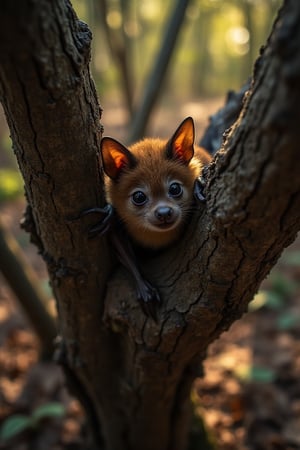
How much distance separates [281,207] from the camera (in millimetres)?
1580

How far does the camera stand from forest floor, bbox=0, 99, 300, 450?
3.72 meters

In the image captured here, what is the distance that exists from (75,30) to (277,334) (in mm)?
4271

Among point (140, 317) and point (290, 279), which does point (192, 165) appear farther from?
point (290, 279)

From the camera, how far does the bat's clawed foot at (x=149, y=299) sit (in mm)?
2283

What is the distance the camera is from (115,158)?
2.56m

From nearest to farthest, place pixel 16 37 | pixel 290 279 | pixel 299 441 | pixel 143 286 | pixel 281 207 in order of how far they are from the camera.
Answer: pixel 16 37, pixel 281 207, pixel 143 286, pixel 299 441, pixel 290 279

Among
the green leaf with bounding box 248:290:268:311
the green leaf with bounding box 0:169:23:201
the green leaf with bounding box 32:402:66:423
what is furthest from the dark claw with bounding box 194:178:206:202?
the green leaf with bounding box 0:169:23:201

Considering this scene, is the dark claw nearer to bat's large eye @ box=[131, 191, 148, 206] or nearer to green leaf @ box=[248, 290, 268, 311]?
bat's large eye @ box=[131, 191, 148, 206]

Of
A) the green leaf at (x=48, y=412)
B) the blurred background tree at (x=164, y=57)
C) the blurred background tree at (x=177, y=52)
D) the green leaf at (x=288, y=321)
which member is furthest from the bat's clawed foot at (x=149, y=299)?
the blurred background tree at (x=177, y=52)

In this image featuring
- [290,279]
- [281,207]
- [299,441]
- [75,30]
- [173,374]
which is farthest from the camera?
[290,279]

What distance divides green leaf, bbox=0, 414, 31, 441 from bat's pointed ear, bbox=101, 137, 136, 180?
2375 mm

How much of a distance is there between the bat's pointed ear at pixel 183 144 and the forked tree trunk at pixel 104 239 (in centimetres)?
62

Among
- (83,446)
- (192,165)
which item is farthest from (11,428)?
(192,165)

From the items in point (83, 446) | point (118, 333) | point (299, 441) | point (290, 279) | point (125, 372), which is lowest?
A: point (299, 441)
